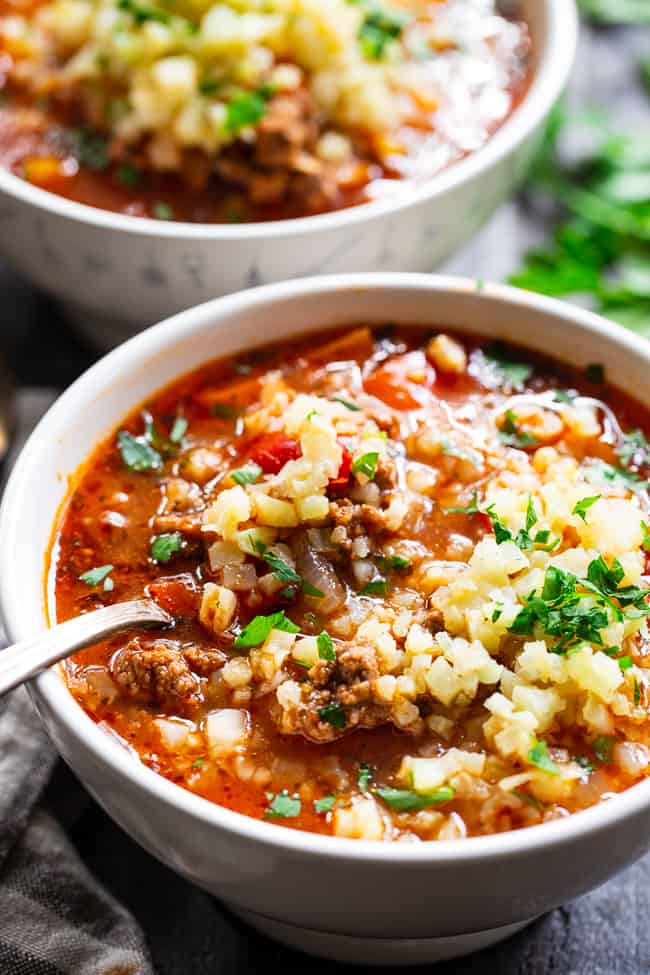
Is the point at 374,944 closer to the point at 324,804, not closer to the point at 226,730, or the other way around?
the point at 324,804

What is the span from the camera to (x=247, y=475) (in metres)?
3.49

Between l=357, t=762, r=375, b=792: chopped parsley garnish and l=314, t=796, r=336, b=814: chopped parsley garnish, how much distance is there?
0.07 metres

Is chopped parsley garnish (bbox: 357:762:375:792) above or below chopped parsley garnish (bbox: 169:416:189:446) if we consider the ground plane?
above

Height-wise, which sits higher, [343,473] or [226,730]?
[343,473]

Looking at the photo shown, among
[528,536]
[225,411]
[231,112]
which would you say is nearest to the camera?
[528,536]

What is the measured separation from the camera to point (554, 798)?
2.90 meters

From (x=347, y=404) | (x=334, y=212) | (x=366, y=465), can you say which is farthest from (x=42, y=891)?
(x=334, y=212)

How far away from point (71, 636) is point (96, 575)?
0.39 meters

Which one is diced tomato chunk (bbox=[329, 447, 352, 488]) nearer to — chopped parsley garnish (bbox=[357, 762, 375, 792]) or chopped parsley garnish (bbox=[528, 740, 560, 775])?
chopped parsley garnish (bbox=[357, 762, 375, 792])

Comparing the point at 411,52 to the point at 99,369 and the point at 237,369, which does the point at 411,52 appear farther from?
the point at 99,369

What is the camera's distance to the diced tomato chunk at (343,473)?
335 centimetres

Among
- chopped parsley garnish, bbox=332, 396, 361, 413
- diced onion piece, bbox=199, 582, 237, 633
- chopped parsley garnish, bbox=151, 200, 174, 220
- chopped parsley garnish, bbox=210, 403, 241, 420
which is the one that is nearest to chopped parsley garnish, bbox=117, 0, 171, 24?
chopped parsley garnish, bbox=151, 200, 174, 220

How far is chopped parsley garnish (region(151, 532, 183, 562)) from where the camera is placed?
3443mm

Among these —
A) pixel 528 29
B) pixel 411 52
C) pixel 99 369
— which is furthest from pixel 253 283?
pixel 528 29
